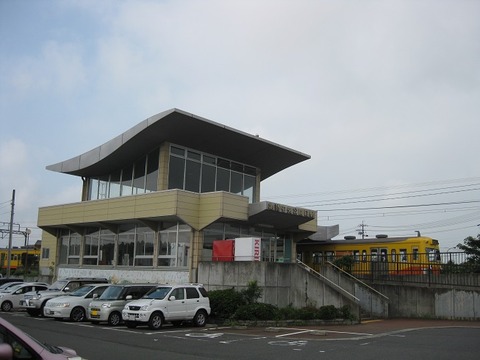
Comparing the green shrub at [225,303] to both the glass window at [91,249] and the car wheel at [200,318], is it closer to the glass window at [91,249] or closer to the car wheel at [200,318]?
the car wheel at [200,318]

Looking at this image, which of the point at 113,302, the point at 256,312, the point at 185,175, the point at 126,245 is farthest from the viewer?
the point at 126,245

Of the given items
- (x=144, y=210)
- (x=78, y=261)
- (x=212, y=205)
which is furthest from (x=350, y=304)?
(x=78, y=261)

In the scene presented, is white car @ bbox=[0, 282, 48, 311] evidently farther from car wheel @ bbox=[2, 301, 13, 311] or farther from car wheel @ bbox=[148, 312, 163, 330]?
car wheel @ bbox=[148, 312, 163, 330]

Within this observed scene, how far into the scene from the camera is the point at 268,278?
2297 centimetres

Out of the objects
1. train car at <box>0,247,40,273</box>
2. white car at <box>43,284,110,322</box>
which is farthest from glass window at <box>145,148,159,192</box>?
train car at <box>0,247,40,273</box>

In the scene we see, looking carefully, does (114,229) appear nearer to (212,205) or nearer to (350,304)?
(212,205)

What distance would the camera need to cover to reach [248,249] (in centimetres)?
2367

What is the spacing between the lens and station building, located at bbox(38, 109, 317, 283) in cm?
2645

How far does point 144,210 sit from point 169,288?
933 centimetres

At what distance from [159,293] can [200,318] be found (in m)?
1.97

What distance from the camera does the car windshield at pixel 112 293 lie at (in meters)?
20.3

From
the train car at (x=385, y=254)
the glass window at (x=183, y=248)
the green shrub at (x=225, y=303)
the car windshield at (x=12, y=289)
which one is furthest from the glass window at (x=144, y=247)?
the train car at (x=385, y=254)

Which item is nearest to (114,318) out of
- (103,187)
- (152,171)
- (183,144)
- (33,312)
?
(33,312)

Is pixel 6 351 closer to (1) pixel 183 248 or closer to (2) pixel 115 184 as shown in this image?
(1) pixel 183 248
